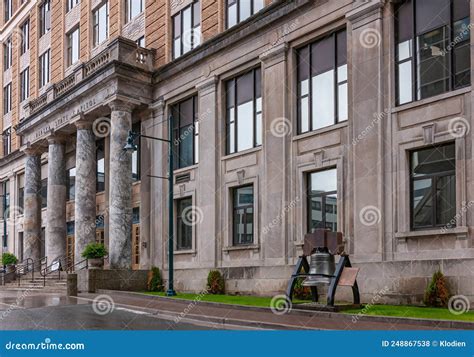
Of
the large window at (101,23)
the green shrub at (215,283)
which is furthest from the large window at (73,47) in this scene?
the green shrub at (215,283)

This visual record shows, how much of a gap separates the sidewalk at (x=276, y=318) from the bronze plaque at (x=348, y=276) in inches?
47.5

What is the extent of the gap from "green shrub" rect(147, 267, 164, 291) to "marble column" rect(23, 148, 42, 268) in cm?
1432

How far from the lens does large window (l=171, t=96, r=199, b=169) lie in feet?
95.0

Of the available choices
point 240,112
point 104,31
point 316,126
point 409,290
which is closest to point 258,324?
point 409,290

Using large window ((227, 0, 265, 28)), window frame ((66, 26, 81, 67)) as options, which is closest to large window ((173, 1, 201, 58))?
large window ((227, 0, 265, 28))

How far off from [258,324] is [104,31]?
26741 millimetres

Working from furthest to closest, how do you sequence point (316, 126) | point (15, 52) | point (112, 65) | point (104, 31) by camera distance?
point (15, 52)
point (104, 31)
point (112, 65)
point (316, 126)

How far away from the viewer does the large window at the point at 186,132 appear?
1141 inches

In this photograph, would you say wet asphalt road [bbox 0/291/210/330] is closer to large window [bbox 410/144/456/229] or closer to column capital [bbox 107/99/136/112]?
large window [bbox 410/144/456/229]

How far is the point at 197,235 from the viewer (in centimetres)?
2775

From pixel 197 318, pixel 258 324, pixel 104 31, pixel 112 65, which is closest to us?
pixel 258 324

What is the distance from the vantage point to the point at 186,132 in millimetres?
29578

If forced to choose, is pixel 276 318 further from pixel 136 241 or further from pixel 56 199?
pixel 56 199

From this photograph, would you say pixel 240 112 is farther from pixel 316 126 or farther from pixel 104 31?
pixel 104 31
